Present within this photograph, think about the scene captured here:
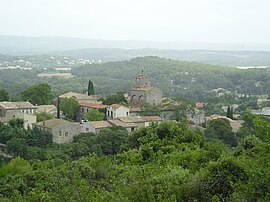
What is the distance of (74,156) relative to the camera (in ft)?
96.5

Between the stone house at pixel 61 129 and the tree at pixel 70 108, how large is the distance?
6533 mm

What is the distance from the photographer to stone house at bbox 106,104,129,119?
37853 millimetres

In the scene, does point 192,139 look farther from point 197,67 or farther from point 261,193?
point 197,67

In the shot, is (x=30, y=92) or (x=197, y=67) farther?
(x=197, y=67)

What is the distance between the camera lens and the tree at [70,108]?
40.4 m

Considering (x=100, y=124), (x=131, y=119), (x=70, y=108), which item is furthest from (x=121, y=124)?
(x=70, y=108)

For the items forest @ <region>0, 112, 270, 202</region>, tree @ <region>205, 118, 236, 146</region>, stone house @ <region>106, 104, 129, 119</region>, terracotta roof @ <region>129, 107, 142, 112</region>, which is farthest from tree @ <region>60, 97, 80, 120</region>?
tree @ <region>205, 118, 236, 146</region>

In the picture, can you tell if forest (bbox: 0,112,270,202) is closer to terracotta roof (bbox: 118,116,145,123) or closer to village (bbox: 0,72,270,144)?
village (bbox: 0,72,270,144)

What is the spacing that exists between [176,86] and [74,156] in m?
60.7

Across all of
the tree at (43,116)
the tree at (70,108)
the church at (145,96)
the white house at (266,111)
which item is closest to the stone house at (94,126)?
the tree at (43,116)

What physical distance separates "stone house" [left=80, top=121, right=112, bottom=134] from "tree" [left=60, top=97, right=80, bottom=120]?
20.3ft

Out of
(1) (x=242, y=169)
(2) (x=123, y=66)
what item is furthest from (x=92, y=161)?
(2) (x=123, y=66)

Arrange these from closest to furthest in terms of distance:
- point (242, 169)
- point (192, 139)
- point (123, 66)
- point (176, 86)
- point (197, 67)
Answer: point (242, 169) → point (192, 139) → point (176, 86) → point (197, 67) → point (123, 66)

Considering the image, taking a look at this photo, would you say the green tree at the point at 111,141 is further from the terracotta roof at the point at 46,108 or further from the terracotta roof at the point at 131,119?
the terracotta roof at the point at 46,108
